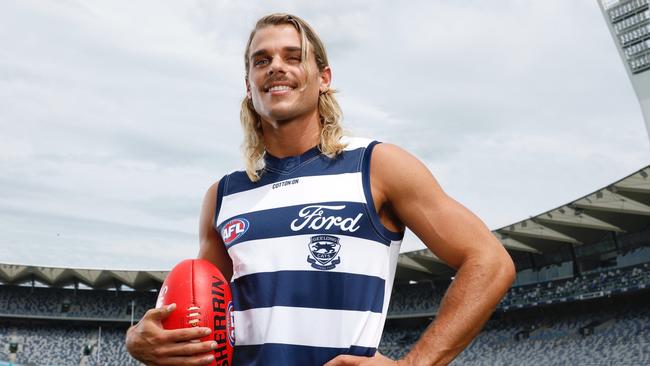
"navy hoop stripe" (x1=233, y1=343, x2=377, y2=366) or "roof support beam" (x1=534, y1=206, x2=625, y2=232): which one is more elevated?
"roof support beam" (x1=534, y1=206, x2=625, y2=232)

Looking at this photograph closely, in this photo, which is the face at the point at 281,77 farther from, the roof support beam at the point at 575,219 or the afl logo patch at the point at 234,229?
the roof support beam at the point at 575,219

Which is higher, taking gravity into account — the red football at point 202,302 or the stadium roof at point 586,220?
the stadium roof at point 586,220

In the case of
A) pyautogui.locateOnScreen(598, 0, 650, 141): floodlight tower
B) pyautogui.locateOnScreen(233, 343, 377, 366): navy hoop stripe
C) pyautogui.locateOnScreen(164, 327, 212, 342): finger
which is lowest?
pyautogui.locateOnScreen(233, 343, 377, 366): navy hoop stripe

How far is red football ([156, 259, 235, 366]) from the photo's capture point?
249cm

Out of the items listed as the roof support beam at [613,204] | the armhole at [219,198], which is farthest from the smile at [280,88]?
the roof support beam at [613,204]

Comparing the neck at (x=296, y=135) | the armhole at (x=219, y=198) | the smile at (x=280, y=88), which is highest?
the smile at (x=280, y=88)

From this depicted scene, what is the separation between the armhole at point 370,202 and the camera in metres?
2.46

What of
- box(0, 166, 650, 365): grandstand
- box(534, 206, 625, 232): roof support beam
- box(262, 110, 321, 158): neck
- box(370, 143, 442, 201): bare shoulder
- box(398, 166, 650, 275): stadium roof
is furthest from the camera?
box(534, 206, 625, 232): roof support beam

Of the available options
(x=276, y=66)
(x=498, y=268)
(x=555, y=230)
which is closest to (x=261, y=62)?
(x=276, y=66)

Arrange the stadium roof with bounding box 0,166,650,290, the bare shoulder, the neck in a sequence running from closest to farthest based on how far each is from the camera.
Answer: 1. the bare shoulder
2. the neck
3. the stadium roof with bounding box 0,166,650,290

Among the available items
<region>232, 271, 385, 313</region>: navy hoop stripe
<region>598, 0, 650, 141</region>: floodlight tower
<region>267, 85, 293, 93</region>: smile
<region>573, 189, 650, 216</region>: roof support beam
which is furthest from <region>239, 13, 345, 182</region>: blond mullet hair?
<region>598, 0, 650, 141</region>: floodlight tower

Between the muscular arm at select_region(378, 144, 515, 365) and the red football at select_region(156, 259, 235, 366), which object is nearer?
the muscular arm at select_region(378, 144, 515, 365)

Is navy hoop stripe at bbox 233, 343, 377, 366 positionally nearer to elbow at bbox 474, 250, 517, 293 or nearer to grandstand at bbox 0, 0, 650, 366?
elbow at bbox 474, 250, 517, 293

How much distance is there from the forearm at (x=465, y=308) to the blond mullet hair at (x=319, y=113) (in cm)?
77
